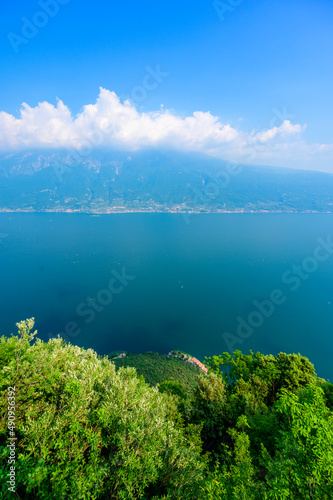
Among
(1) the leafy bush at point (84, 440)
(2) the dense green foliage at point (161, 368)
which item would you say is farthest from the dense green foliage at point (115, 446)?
(2) the dense green foliage at point (161, 368)

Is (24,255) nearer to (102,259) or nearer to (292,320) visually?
(102,259)

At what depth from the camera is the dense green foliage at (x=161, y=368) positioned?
159ft

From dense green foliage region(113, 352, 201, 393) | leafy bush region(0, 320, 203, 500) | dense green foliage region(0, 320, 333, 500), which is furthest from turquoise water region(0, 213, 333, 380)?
leafy bush region(0, 320, 203, 500)

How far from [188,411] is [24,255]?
156 m

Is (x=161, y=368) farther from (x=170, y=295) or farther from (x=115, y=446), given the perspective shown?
(x=115, y=446)

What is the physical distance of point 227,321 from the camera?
7712cm

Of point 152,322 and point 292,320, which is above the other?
point 152,322

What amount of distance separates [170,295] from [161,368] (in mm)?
45012

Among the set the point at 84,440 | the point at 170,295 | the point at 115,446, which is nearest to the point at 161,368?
the point at 170,295

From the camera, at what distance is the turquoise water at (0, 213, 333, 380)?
6806 cm

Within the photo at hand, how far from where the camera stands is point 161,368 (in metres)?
52.3

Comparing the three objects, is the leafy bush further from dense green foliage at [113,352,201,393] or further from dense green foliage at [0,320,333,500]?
dense green foliage at [113,352,201,393]

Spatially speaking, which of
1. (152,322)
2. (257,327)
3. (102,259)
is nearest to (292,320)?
(257,327)

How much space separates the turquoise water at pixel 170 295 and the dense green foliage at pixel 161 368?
6.55 meters
